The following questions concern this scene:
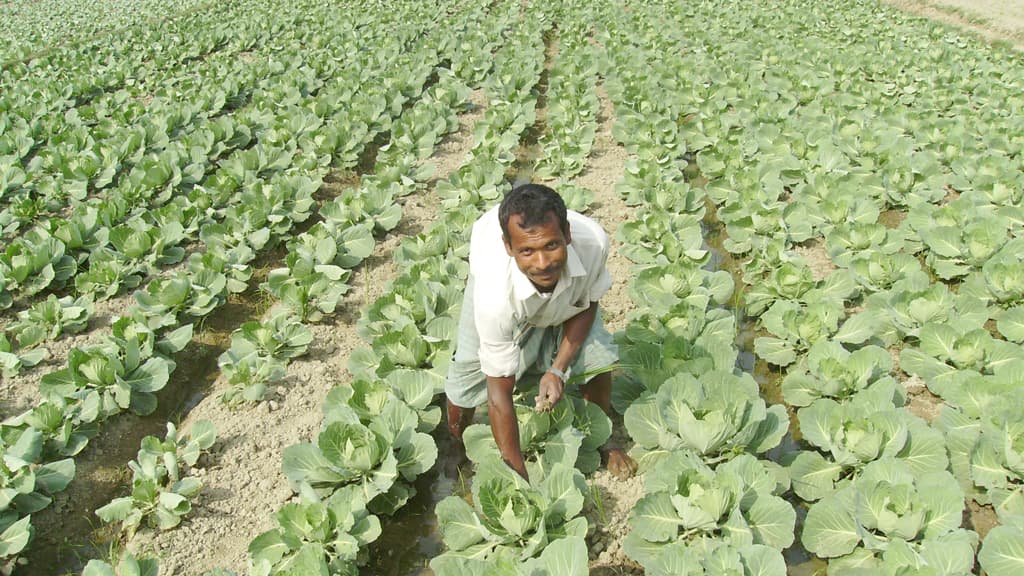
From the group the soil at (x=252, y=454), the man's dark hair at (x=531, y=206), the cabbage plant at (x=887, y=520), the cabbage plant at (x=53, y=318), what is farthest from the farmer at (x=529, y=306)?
the cabbage plant at (x=53, y=318)

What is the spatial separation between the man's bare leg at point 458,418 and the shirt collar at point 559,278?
1.10 m

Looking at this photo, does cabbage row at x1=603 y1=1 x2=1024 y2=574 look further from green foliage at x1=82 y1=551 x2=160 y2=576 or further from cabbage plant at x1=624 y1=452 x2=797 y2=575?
green foliage at x1=82 y1=551 x2=160 y2=576

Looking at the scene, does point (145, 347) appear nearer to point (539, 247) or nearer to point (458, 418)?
point (458, 418)

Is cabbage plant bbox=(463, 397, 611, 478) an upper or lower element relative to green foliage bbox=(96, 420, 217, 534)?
lower

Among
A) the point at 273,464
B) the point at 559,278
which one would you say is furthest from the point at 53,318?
the point at 559,278

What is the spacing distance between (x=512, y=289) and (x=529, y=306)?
110 millimetres

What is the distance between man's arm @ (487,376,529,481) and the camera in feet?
8.01

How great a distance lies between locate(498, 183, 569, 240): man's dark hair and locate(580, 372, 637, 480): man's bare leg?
1.19 metres

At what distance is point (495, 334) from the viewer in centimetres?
230

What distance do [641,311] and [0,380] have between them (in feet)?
12.2

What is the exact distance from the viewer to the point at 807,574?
2674 millimetres

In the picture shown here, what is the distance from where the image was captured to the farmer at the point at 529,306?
207 centimetres

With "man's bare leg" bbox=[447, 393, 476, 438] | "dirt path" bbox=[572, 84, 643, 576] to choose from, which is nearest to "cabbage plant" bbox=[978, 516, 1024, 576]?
"dirt path" bbox=[572, 84, 643, 576]

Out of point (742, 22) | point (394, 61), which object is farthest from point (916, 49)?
point (394, 61)
